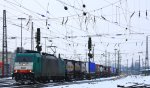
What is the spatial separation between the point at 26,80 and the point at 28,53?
2.98m

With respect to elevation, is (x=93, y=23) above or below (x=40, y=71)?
above

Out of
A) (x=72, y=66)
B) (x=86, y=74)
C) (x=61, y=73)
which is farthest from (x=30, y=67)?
(x=86, y=74)

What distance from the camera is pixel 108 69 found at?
10312 cm

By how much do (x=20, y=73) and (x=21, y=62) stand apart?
1312 mm

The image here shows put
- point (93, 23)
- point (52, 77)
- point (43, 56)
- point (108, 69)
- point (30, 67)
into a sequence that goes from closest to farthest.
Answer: point (93, 23) < point (30, 67) < point (43, 56) < point (52, 77) < point (108, 69)

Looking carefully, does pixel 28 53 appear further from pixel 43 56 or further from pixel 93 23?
pixel 93 23

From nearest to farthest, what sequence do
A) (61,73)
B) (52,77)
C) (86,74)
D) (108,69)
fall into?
(52,77) < (61,73) < (86,74) < (108,69)

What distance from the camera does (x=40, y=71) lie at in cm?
4100

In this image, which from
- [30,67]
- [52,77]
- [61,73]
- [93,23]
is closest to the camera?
[93,23]

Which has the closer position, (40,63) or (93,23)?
(93,23)

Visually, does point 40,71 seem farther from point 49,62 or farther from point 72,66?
point 72,66

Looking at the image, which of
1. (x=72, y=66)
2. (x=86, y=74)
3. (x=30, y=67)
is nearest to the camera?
(x=30, y=67)

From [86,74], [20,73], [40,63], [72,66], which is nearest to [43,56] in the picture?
[40,63]

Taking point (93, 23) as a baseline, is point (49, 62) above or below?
below
